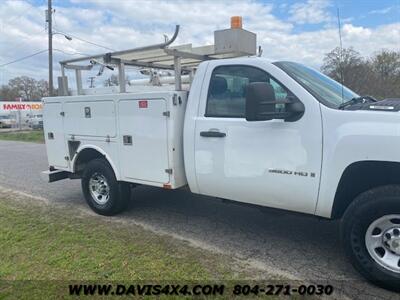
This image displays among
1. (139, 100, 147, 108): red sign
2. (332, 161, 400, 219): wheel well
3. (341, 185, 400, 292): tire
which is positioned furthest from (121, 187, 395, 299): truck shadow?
(139, 100, 147, 108): red sign

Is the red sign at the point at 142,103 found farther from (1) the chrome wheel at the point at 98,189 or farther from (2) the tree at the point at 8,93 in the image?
(2) the tree at the point at 8,93

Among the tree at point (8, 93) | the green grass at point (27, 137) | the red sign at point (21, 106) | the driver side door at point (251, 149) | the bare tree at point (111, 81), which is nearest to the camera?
the driver side door at point (251, 149)

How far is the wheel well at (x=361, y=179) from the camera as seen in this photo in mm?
3184

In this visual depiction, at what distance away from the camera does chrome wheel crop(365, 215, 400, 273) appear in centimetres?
314

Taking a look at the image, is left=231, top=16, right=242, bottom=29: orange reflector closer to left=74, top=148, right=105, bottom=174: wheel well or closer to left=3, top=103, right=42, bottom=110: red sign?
left=74, top=148, right=105, bottom=174: wheel well

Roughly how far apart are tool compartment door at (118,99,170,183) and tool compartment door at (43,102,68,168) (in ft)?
4.46

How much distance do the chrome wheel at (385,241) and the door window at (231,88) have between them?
1.54 metres

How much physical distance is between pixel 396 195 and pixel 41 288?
326 centimetres

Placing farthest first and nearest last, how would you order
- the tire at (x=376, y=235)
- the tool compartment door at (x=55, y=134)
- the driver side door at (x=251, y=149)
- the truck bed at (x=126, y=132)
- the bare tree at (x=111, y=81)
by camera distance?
the bare tree at (x=111, y=81) < the tool compartment door at (x=55, y=134) < the truck bed at (x=126, y=132) < the driver side door at (x=251, y=149) < the tire at (x=376, y=235)

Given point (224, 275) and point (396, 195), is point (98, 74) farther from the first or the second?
point (396, 195)

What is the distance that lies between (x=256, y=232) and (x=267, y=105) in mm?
1904

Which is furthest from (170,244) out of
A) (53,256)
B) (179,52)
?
(179,52)

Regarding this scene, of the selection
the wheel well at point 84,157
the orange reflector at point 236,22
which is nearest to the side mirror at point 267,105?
the orange reflector at point 236,22

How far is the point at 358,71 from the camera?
14.9 feet
